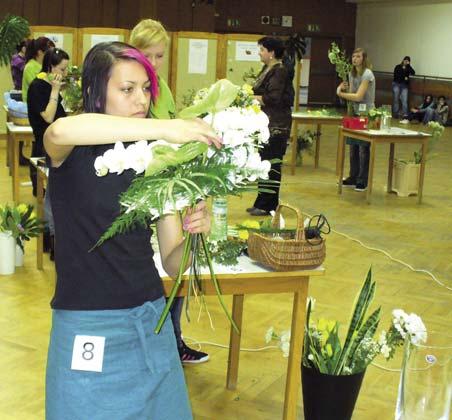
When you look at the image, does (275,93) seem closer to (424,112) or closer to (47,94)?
(47,94)

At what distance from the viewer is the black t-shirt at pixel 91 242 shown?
1.85m

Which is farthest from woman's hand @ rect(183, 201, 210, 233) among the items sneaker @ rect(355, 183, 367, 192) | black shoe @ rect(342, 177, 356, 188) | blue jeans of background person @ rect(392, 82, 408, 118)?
blue jeans of background person @ rect(392, 82, 408, 118)

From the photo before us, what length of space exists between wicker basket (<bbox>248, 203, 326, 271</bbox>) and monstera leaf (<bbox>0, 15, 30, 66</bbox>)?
2.30 metres

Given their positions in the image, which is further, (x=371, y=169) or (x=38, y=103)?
(x=371, y=169)

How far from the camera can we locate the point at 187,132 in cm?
170

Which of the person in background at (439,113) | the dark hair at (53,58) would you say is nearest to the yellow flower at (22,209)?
the dark hair at (53,58)

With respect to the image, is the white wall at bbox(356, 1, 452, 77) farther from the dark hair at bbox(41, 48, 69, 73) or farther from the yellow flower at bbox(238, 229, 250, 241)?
the yellow flower at bbox(238, 229, 250, 241)

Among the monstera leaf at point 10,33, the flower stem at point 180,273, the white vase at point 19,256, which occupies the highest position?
the monstera leaf at point 10,33

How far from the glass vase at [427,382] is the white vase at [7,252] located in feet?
11.8

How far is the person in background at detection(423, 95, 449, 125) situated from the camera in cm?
1853

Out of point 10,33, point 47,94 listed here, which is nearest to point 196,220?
point 10,33

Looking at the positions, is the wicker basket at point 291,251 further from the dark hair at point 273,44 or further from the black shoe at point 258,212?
the black shoe at point 258,212

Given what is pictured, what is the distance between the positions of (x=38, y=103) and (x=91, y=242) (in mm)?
4828

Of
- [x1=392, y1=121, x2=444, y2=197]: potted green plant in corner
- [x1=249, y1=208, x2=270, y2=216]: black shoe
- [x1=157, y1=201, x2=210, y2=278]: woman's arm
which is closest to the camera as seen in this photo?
[x1=157, y1=201, x2=210, y2=278]: woman's arm
